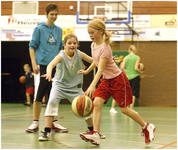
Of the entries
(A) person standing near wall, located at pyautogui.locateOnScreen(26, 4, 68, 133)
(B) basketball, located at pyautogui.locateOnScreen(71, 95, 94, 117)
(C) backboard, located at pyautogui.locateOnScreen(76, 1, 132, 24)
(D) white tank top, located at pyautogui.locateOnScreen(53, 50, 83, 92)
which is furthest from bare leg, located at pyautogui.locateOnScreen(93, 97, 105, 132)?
(C) backboard, located at pyautogui.locateOnScreen(76, 1, 132, 24)

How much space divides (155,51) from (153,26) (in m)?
0.93

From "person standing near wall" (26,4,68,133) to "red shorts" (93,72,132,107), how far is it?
121cm

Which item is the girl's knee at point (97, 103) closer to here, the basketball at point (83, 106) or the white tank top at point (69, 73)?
the basketball at point (83, 106)

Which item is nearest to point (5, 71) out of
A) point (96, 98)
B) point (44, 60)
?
point (44, 60)

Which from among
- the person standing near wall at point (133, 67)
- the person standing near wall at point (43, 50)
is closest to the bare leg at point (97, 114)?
the person standing near wall at point (43, 50)

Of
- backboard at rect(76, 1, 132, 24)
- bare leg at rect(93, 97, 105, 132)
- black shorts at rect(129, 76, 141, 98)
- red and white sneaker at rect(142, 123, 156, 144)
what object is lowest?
black shorts at rect(129, 76, 141, 98)

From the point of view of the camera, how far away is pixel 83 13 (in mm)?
13547

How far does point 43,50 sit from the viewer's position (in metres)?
5.89

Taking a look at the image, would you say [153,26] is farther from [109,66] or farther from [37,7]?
[109,66]

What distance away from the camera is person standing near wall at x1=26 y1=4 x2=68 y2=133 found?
5.76 meters

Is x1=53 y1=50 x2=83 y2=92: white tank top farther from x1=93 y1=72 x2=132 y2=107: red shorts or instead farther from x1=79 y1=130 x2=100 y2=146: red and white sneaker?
x1=79 y1=130 x2=100 y2=146: red and white sneaker

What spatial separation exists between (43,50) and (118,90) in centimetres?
162

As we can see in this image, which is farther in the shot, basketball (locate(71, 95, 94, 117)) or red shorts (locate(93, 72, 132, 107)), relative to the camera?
red shorts (locate(93, 72, 132, 107))

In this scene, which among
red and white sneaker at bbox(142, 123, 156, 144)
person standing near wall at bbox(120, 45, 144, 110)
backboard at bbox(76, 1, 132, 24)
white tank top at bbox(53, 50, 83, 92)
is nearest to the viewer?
red and white sneaker at bbox(142, 123, 156, 144)
